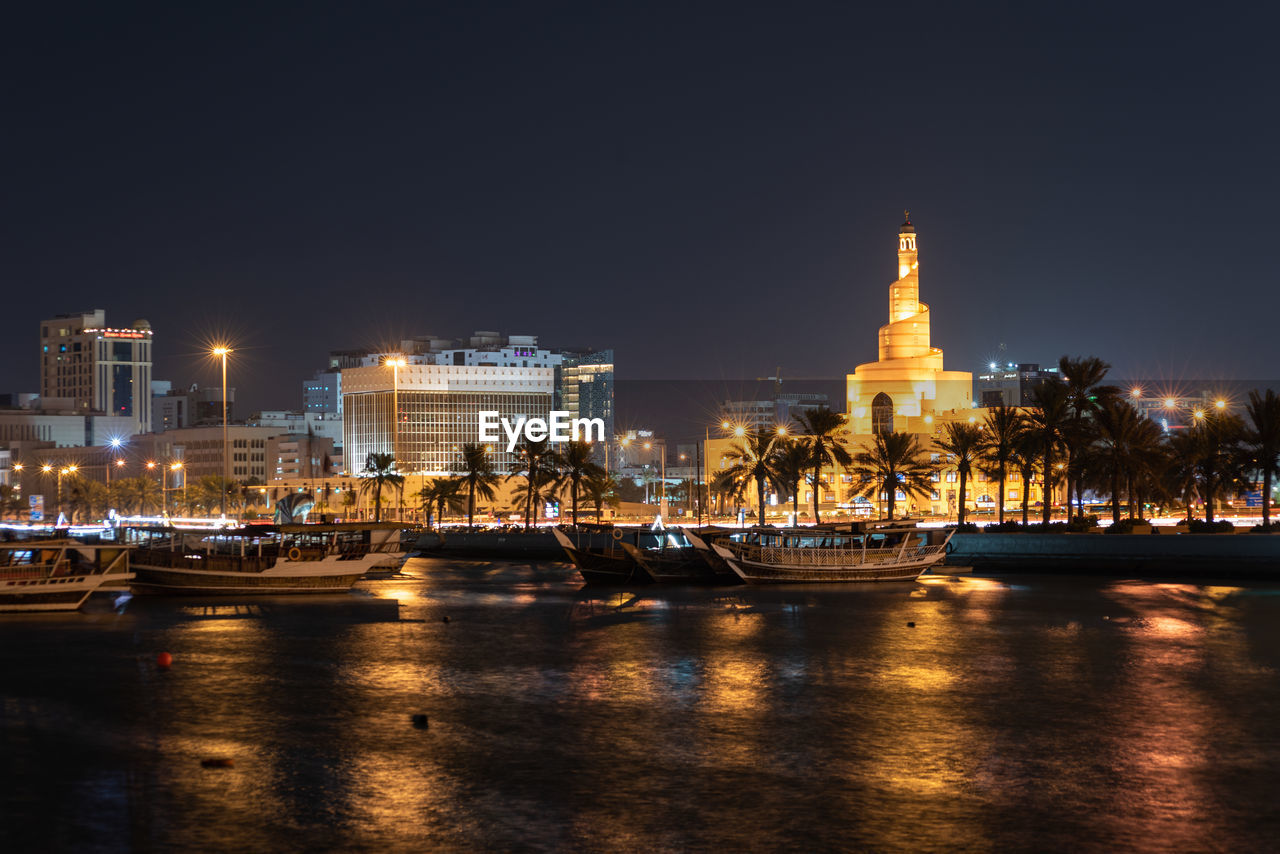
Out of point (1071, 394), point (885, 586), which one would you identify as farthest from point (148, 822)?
point (1071, 394)

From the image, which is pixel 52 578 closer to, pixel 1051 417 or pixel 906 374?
pixel 1051 417

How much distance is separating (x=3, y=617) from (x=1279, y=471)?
66831 mm

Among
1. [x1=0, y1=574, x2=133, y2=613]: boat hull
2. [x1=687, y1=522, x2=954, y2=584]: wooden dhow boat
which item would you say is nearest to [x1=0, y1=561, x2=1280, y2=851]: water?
[x1=0, y1=574, x2=133, y2=613]: boat hull

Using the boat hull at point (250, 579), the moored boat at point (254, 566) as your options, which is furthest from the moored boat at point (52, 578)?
the moored boat at point (254, 566)

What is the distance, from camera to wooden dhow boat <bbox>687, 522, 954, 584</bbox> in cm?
7069

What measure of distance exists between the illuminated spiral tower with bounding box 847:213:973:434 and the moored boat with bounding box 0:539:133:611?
109392 millimetres

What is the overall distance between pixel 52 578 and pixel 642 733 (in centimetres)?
3406

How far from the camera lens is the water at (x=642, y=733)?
22.0m

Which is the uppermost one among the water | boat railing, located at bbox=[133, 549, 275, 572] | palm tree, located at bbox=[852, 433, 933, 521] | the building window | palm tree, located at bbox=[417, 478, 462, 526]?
the building window

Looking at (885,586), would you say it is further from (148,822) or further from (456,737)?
(148,822)

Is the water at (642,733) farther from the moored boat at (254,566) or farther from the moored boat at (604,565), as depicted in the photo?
the moored boat at (604,565)

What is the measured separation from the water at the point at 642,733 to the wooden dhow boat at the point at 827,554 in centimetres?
1782

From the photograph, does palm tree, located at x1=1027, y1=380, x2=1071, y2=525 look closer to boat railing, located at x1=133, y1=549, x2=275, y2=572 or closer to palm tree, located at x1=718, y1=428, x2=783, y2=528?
palm tree, located at x1=718, y1=428, x2=783, y2=528

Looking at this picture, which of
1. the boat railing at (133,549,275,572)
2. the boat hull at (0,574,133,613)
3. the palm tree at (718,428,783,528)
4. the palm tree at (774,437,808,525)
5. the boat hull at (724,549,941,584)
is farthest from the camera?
the palm tree at (718,428,783,528)
